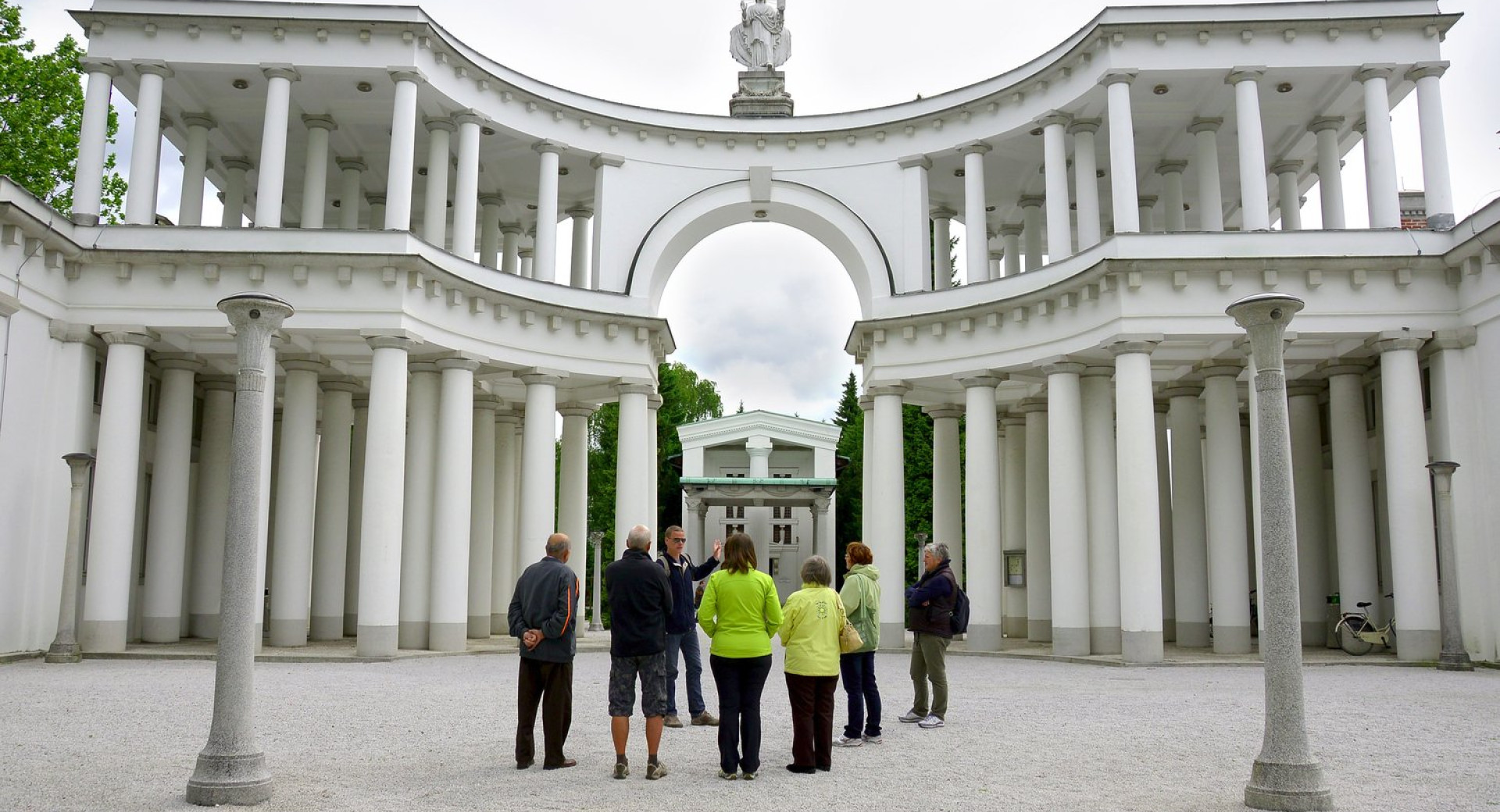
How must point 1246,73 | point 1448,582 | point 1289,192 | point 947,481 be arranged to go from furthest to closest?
point 947,481 → point 1289,192 → point 1246,73 → point 1448,582

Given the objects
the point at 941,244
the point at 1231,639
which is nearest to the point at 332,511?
the point at 941,244

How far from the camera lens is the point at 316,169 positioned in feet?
85.7

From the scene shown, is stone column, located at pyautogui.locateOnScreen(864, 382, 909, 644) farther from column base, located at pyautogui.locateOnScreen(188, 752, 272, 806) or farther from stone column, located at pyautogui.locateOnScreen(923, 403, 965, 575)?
column base, located at pyautogui.locateOnScreen(188, 752, 272, 806)

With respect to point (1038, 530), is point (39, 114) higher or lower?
higher

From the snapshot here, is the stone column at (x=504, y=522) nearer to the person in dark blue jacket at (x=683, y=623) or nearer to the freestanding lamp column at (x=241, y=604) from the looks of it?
the person in dark blue jacket at (x=683, y=623)

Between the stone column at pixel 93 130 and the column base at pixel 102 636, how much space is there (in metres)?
7.87

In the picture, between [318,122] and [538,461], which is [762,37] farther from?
[538,461]

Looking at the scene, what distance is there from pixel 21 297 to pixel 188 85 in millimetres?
6243

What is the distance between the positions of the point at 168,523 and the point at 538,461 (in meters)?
7.47

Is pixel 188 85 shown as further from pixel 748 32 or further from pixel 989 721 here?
pixel 989 721

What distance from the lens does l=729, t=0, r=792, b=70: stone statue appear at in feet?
104

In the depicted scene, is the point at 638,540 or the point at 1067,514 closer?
the point at 638,540

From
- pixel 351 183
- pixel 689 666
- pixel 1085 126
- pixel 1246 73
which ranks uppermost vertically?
pixel 1246 73

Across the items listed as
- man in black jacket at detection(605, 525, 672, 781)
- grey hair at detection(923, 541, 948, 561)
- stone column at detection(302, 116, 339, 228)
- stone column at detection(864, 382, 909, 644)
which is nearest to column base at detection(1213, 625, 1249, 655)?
stone column at detection(864, 382, 909, 644)
